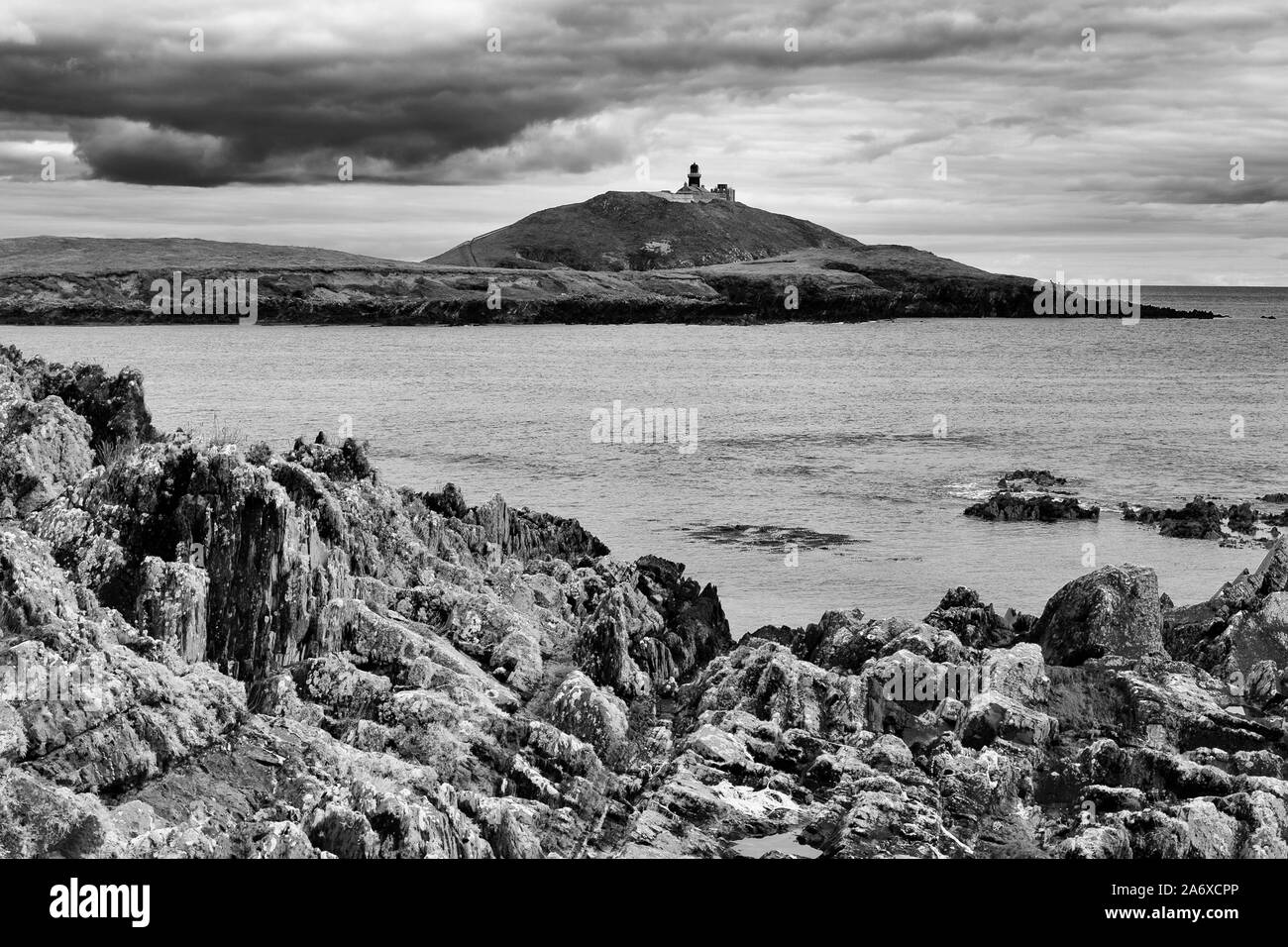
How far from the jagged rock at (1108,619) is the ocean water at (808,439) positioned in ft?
19.4

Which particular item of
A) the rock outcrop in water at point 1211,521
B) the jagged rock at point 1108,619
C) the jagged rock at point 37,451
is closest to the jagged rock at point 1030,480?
the rock outcrop in water at point 1211,521

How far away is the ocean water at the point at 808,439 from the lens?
2966cm

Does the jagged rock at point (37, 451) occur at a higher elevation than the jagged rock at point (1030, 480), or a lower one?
higher

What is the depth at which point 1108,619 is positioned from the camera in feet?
56.8

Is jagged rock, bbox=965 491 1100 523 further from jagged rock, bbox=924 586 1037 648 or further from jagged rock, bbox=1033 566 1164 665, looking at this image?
jagged rock, bbox=1033 566 1164 665

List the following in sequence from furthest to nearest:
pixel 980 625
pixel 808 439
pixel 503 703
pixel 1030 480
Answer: pixel 808 439, pixel 1030 480, pixel 980 625, pixel 503 703

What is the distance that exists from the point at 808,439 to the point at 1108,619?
3898cm

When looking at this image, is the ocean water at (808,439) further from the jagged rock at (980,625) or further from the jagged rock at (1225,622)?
the jagged rock at (1225,622)

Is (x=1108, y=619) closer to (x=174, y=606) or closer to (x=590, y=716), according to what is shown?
(x=590, y=716)

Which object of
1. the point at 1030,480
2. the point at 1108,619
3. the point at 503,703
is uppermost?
the point at 1108,619

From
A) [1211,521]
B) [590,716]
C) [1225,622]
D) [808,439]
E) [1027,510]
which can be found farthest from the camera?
[808,439]

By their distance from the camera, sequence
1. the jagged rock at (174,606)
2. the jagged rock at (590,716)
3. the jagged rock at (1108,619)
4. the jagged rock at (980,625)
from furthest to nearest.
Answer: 1. the jagged rock at (980,625)
2. the jagged rock at (1108,619)
3. the jagged rock at (174,606)
4. the jagged rock at (590,716)

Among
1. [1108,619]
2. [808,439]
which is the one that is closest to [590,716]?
[1108,619]
